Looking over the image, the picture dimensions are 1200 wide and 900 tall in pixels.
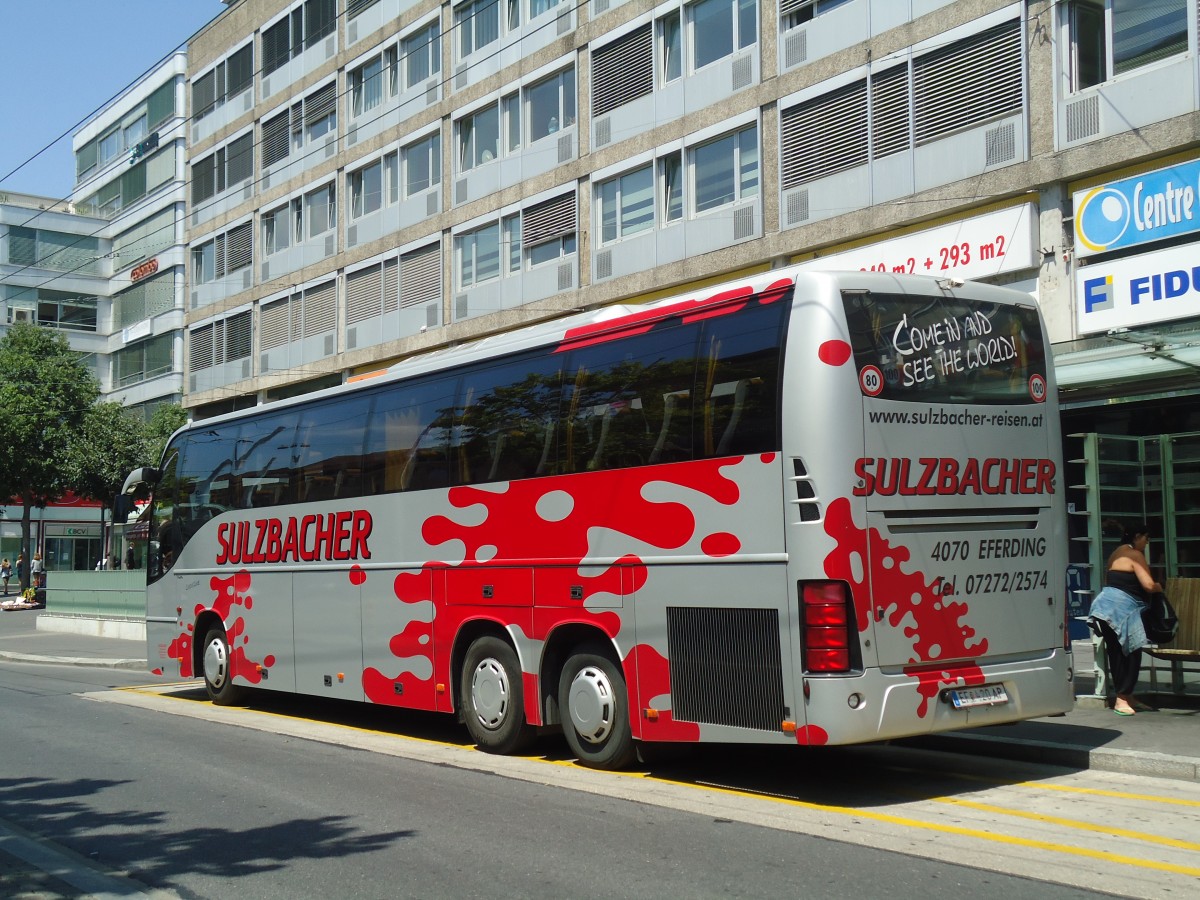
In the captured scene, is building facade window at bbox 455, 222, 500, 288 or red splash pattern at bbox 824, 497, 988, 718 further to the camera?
building facade window at bbox 455, 222, 500, 288

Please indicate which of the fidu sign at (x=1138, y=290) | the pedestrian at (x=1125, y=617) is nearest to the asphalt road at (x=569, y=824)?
the pedestrian at (x=1125, y=617)

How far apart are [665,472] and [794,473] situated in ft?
4.11

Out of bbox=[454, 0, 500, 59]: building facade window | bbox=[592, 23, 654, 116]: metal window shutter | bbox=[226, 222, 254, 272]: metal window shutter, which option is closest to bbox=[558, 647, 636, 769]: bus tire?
bbox=[592, 23, 654, 116]: metal window shutter

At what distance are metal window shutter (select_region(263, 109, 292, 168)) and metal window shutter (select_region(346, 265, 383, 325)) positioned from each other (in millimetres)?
6396

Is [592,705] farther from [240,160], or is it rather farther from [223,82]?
[223,82]

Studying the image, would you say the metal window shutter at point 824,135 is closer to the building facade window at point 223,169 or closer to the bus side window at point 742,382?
the bus side window at point 742,382

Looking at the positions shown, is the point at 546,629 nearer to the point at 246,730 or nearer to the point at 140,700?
the point at 246,730

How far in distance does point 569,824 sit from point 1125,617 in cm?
586

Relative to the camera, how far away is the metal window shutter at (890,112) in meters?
20.5

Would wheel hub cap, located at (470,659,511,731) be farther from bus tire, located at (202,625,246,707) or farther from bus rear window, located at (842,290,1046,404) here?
bus tire, located at (202,625,246,707)

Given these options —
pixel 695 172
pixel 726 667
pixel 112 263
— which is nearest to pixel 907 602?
pixel 726 667

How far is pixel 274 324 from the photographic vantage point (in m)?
39.5

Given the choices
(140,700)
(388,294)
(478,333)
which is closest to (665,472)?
(140,700)

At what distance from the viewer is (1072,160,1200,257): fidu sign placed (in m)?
16.7
